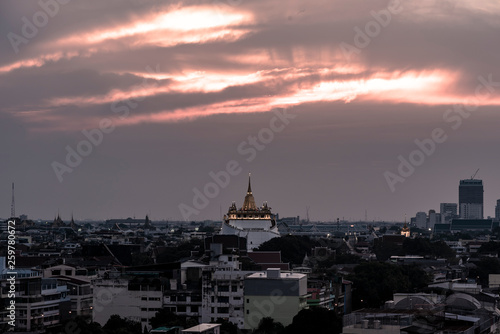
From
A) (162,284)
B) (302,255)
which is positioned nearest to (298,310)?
(162,284)

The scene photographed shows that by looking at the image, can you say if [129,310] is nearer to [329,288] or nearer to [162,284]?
[162,284]

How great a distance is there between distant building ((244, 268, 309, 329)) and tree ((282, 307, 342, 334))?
4.04 meters

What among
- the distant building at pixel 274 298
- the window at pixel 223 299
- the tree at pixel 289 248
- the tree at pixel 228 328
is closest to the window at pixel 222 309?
the window at pixel 223 299

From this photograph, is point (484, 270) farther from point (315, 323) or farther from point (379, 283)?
point (315, 323)

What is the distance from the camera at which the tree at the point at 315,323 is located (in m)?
57.5

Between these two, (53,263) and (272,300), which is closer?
(272,300)

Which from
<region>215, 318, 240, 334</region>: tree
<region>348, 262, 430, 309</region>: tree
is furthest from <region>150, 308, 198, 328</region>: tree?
<region>348, 262, 430, 309</region>: tree

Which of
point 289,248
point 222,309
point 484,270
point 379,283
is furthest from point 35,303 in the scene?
point 289,248

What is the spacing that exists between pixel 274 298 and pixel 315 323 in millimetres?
6537

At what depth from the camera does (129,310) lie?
6588 cm

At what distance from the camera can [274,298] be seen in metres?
64.1

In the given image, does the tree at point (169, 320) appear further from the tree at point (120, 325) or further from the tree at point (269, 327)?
the tree at point (269, 327)

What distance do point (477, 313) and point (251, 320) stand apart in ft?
45.2

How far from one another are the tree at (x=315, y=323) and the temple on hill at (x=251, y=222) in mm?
85195
